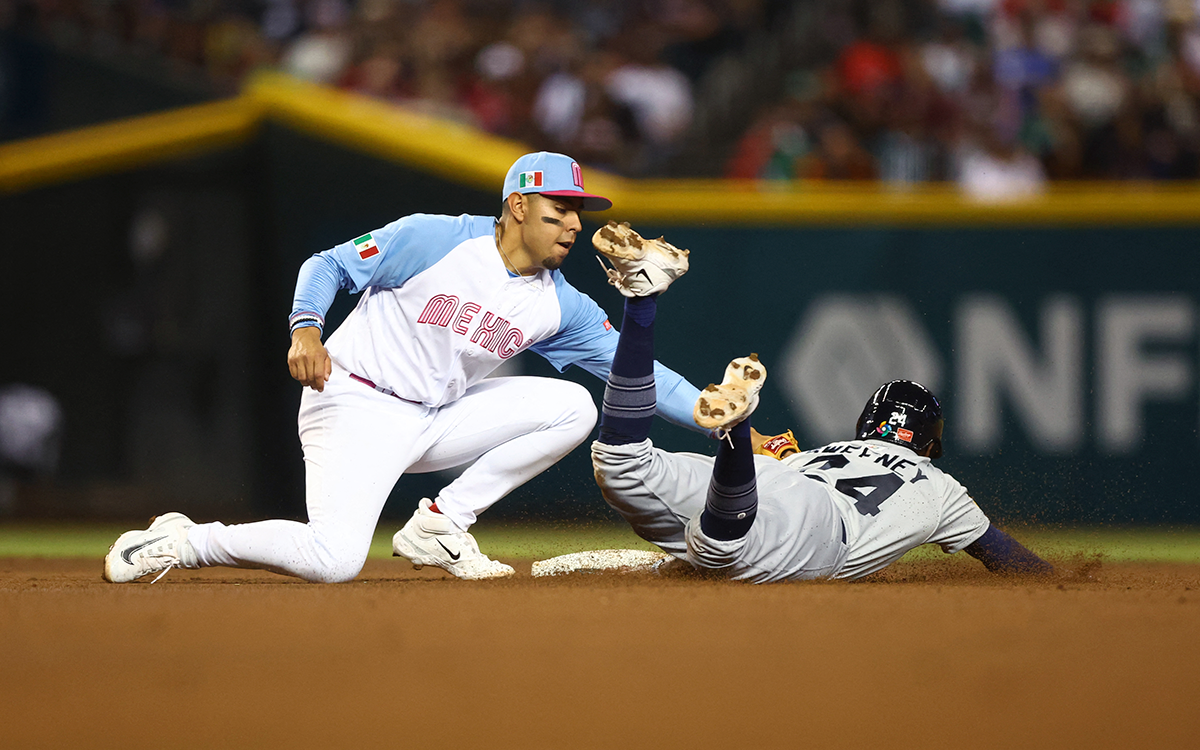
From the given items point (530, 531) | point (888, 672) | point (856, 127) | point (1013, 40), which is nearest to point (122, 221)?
point (530, 531)

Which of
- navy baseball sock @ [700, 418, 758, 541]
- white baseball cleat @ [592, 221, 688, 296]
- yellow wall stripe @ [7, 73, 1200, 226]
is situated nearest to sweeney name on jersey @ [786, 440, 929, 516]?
navy baseball sock @ [700, 418, 758, 541]

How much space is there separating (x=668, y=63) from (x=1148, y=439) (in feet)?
16.6

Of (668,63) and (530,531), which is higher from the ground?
(668,63)

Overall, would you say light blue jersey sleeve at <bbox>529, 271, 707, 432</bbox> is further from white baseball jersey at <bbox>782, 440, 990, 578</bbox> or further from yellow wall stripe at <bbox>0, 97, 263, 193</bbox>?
yellow wall stripe at <bbox>0, 97, 263, 193</bbox>

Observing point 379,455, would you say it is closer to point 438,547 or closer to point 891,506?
point 438,547

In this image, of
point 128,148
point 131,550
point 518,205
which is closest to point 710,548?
point 518,205

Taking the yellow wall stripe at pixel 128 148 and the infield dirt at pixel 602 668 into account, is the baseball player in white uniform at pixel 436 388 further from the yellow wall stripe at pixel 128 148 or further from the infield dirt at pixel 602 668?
the yellow wall stripe at pixel 128 148

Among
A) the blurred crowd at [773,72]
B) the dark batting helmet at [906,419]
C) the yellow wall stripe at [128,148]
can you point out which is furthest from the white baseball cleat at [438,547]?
the yellow wall stripe at [128,148]

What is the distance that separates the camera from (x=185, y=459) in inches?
377

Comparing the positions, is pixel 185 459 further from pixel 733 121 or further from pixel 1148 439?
pixel 1148 439

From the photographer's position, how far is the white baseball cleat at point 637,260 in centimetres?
399

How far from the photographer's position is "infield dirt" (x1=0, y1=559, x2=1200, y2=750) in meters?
2.75

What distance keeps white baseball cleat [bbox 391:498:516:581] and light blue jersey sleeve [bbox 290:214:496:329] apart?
0.84 metres

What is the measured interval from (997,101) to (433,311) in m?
6.81
